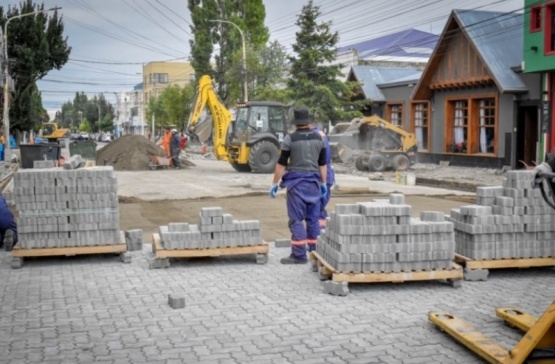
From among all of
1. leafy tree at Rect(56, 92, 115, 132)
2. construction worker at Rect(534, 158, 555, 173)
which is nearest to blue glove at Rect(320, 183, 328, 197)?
construction worker at Rect(534, 158, 555, 173)

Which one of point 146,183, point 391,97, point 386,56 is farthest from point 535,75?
point 386,56

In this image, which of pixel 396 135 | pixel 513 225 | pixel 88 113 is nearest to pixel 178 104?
pixel 396 135

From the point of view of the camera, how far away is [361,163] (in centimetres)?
2886

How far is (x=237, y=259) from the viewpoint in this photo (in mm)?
9836

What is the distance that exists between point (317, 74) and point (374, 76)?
11.5ft

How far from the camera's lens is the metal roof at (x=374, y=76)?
1496 inches

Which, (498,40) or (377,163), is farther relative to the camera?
(498,40)

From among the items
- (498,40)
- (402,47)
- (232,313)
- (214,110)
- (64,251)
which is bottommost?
(232,313)

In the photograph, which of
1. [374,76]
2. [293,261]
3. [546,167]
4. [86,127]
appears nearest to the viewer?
[546,167]

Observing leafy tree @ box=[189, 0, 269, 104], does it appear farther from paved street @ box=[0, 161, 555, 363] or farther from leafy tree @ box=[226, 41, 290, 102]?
paved street @ box=[0, 161, 555, 363]

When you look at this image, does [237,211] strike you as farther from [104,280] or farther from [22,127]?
[22,127]

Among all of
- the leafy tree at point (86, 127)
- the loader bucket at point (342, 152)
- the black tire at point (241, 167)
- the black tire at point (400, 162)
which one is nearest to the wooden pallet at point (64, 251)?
the black tire at point (241, 167)

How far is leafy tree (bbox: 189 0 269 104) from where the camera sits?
170 ft

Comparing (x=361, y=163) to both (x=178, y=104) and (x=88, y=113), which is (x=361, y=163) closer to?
(x=178, y=104)
